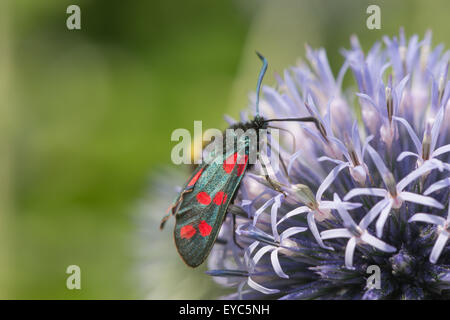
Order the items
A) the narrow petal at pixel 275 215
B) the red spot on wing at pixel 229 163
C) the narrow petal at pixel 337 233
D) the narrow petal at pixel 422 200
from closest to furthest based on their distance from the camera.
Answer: the narrow petal at pixel 422 200, the narrow petal at pixel 337 233, the narrow petal at pixel 275 215, the red spot on wing at pixel 229 163

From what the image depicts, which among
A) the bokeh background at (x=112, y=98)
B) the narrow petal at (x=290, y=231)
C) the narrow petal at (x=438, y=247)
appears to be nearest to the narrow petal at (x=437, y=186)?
the narrow petal at (x=438, y=247)

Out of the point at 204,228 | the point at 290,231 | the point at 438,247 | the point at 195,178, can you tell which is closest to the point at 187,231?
the point at 204,228

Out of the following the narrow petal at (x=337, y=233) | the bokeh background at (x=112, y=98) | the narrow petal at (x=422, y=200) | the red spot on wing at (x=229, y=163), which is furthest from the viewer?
the bokeh background at (x=112, y=98)

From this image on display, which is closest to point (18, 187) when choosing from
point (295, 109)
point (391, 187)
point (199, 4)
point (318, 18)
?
point (199, 4)

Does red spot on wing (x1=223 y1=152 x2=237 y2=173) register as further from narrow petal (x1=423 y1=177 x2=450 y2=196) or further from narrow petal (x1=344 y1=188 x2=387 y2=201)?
narrow petal (x1=423 y1=177 x2=450 y2=196)

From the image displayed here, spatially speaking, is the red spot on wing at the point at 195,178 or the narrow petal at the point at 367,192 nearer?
the narrow petal at the point at 367,192

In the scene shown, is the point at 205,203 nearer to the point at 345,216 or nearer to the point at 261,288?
the point at 261,288

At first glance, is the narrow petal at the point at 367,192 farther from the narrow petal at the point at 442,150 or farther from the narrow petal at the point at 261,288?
the narrow petal at the point at 261,288

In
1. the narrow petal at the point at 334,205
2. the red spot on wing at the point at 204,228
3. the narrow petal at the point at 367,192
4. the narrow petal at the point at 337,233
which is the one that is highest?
the narrow petal at the point at 367,192
